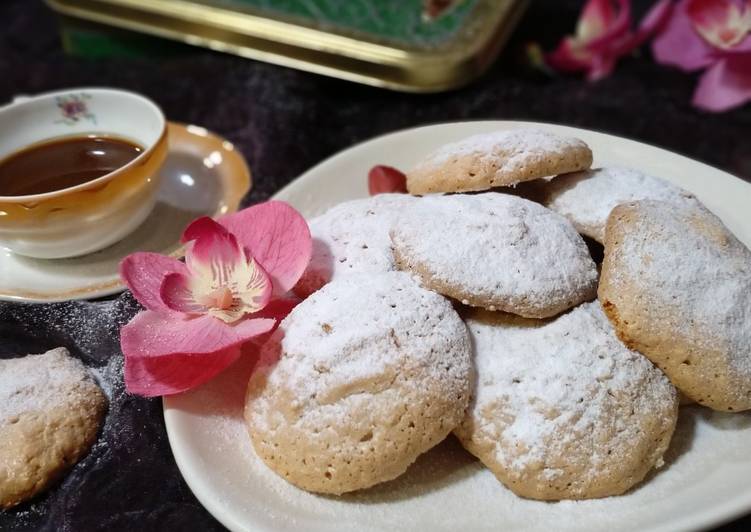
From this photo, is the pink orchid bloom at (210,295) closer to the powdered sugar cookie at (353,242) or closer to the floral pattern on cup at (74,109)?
the powdered sugar cookie at (353,242)

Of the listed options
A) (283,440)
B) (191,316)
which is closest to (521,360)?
(283,440)

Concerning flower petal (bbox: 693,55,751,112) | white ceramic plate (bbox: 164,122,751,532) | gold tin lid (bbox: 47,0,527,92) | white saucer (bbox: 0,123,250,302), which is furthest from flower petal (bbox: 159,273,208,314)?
flower petal (bbox: 693,55,751,112)

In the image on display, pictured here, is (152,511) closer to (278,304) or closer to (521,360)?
(278,304)

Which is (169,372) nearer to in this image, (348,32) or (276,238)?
(276,238)

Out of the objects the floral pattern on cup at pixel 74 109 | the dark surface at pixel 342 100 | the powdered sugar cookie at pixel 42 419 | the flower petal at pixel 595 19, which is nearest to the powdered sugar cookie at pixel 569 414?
the powdered sugar cookie at pixel 42 419

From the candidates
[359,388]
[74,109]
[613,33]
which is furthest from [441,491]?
[613,33]

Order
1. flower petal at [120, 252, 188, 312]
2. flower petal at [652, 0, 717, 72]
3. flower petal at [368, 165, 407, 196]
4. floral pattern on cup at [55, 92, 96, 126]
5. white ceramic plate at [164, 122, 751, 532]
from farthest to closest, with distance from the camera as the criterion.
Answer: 1. flower petal at [652, 0, 717, 72]
2. floral pattern on cup at [55, 92, 96, 126]
3. flower petal at [368, 165, 407, 196]
4. flower petal at [120, 252, 188, 312]
5. white ceramic plate at [164, 122, 751, 532]

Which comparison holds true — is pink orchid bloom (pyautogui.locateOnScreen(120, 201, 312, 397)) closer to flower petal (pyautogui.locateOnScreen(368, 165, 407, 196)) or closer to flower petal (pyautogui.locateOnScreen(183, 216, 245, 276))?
Answer: flower petal (pyautogui.locateOnScreen(183, 216, 245, 276))
